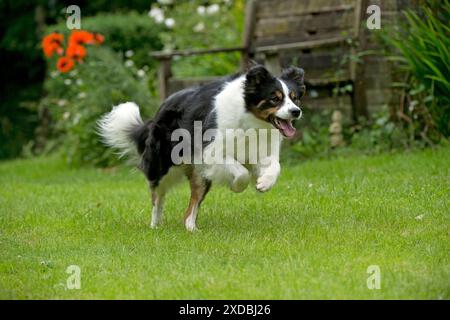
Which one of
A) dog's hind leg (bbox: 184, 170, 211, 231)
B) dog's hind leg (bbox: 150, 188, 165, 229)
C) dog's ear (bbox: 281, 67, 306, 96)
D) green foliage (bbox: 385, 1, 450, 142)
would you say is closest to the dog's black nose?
dog's ear (bbox: 281, 67, 306, 96)

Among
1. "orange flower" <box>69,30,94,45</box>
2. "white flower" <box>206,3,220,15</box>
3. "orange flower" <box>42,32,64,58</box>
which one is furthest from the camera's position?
"white flower" <box>206,3,220,15</box>

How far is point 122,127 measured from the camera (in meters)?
7.32

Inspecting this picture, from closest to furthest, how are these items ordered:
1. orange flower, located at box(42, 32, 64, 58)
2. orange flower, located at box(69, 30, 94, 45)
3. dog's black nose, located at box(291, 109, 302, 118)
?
dog's black nose, located at box(291, 109, 302, 118)
orange flower, located at box(69, 30, 94, 45)
orange flower, located at box(42, 32, 64, 58)

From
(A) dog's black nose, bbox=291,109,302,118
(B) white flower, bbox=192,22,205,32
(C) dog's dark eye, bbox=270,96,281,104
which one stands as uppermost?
(B) white flower, bbox=192,22,205,32

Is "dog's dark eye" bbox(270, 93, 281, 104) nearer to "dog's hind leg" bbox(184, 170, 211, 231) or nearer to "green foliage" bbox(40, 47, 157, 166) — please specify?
"dog's hind leg" bbox(184, 170, 211, 231)

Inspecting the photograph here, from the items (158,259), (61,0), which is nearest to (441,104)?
(158,259)

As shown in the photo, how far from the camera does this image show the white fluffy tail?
7320mm

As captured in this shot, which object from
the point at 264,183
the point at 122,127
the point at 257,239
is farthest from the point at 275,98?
the point at 122,127

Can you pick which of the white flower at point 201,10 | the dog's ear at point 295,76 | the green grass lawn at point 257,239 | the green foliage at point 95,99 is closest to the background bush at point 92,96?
the green foliage at point 95,99

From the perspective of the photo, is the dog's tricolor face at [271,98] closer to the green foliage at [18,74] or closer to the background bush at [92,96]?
the background bush at [92,96]

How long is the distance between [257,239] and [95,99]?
645cm

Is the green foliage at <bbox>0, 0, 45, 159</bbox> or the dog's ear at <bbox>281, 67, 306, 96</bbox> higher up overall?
the green foliage at <bbox>0, 0, 45, 159</bbox>

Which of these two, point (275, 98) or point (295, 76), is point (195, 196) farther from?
point (295, 76)

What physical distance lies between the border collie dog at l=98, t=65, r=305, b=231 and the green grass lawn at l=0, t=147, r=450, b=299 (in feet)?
1.36
